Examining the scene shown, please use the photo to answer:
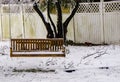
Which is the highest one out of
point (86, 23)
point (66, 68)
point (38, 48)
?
point (86, 23)

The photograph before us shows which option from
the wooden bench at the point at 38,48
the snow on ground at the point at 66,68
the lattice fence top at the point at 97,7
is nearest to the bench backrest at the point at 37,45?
the wooden bench at the point at 38,48

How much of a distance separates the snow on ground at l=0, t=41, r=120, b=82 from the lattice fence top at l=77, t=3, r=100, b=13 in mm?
3599

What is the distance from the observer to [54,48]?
13.2 meters

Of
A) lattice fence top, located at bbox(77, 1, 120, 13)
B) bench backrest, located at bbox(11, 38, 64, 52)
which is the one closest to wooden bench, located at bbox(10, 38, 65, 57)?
bench backrest, located at bbox(11, 38, 64, 52)

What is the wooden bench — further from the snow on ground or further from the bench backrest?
the snow on ground

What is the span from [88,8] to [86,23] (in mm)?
674

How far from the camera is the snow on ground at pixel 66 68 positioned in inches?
420

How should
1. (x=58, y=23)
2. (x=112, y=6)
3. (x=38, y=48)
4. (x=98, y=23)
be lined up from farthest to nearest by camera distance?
(x=98, y=23)
(x=112, y=6)
(x=58, y=23)
(x=38, y=48)

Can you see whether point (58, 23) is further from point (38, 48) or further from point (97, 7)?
point (38, 48)

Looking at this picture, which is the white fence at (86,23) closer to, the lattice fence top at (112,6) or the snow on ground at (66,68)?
the lattice fence top at (112,6)

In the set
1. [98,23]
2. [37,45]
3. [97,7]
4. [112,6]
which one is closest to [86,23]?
[98,23]

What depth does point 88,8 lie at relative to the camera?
62.6 feet

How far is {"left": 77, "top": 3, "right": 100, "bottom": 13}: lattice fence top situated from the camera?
18.9 metres

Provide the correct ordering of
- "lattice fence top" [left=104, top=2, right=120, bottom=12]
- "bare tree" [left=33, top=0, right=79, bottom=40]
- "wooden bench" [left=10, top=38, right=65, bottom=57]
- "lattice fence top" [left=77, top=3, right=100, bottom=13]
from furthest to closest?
"lattice fence top" [left=77, top=3, right=100, bottom=13]
"lattice fence top" [left=104, top=2, right=120, bottom=12]
"bare tree" [left=33, top=0, right=79, bottom=40]
"wooden bench" [left=10, top=38, right=65, bottom=57]
